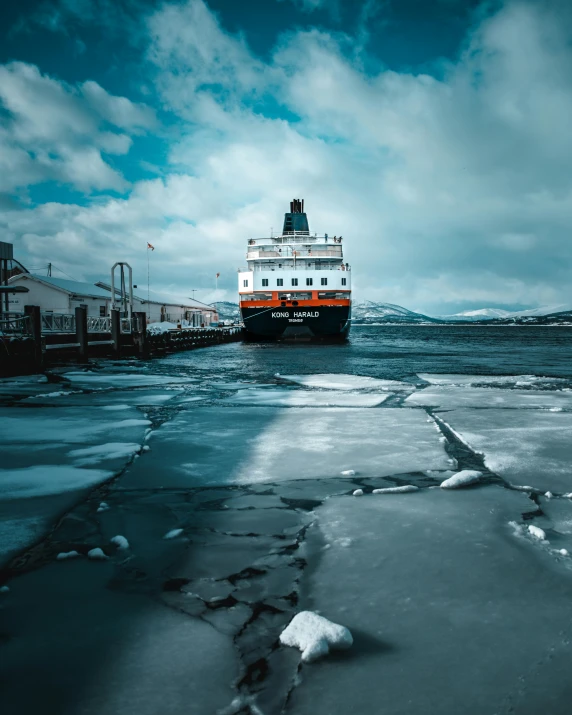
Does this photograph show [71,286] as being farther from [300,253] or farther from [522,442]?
[522,442]

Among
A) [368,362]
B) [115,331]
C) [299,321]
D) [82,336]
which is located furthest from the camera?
[299,321]

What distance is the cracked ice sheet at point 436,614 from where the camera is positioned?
149cm

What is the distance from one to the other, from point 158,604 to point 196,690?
1.76 ft

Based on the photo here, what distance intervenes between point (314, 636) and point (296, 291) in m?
31.8

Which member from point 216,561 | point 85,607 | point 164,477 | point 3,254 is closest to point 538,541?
point 216,561

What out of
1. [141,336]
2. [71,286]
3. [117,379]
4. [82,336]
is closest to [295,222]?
[71,286]

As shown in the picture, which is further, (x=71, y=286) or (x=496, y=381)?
(x=71, y=286)

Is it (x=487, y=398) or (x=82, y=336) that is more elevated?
(x=82, y=336)

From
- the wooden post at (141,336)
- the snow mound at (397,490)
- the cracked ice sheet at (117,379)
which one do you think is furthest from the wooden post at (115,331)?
the snow mound at (397,490)

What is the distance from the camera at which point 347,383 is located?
1077 centimetres

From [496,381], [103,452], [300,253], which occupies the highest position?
[300,253]

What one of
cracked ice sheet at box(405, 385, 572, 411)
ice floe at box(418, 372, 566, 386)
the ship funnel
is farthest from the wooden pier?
the ship funnel

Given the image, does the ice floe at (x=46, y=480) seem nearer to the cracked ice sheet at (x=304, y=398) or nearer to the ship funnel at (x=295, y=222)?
the cracked ice sheet at (x=304, y=398)

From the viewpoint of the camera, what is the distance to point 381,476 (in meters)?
3.70
